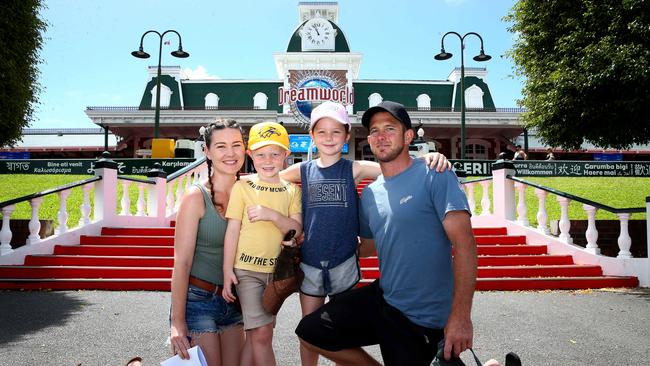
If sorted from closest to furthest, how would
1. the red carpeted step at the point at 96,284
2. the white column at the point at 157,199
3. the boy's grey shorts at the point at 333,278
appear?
1. the boy's grey shorts at the point at 333,278
2. the red carpeted step at the point at 96,284
3. the white column at the point at 157,199

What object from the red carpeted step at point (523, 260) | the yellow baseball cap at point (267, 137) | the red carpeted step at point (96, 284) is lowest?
the red carpeted step at point (96, 284)

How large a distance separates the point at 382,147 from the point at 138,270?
602 cm

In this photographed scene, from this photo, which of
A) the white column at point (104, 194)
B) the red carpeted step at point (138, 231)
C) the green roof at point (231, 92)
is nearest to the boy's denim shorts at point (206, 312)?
the red carpeted step at point (138, 231)

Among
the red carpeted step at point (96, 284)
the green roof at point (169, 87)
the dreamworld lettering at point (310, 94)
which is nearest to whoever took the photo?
the red carpeted step at point (96, 284)

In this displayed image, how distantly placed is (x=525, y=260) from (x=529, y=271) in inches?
21.9

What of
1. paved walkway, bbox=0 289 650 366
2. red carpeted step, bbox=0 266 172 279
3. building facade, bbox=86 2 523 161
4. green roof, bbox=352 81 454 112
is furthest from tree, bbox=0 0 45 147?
green roof, bbox=352 81 454 112

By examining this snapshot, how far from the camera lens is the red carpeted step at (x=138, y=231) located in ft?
29.7

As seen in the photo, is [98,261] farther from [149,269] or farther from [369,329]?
[369,329]

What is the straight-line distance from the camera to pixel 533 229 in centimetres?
894

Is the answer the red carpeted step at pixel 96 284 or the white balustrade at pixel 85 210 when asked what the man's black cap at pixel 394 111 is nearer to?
the red carpeted step at pixel 96 284

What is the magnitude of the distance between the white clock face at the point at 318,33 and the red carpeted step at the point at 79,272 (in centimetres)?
3093

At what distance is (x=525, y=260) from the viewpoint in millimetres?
8008

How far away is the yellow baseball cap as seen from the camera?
8.19 feet

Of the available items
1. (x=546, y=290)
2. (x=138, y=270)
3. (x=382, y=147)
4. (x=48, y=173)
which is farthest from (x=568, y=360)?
(x=48, y=173)
